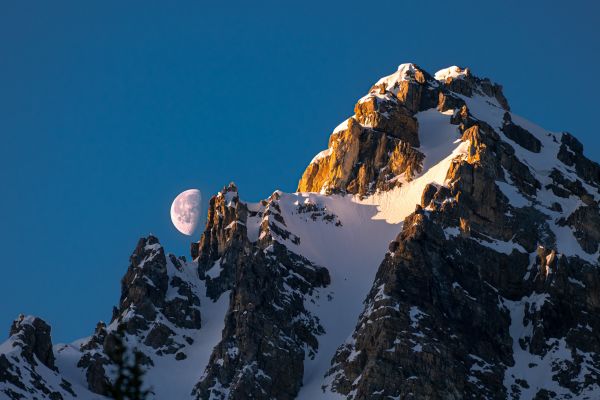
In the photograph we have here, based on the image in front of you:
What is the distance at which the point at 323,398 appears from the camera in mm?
196500

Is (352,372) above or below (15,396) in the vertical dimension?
above

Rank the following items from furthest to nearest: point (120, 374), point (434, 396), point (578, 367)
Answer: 1. point (578, 367)
2. point (434, 396)
3. point (120, 374)

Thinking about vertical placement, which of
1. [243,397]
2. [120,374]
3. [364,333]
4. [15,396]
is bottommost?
[120,374]

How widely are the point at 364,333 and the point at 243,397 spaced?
21035 millimetres

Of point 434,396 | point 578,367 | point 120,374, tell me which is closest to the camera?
point 120,374

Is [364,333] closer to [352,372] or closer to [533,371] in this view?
[352,372]

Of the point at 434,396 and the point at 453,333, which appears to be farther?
the point at 453,333

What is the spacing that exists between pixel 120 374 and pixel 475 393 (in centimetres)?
15455

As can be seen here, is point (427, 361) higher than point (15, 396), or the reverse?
point (427, 361)

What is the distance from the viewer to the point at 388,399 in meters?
183

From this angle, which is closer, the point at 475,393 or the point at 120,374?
the point at 120,374

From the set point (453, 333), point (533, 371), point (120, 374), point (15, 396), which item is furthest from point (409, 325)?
point (120, 374)

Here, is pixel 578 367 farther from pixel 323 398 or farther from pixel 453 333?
pixel 323 398

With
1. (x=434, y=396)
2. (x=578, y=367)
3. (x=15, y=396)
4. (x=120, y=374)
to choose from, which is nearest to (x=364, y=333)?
(x=434, y=396)
